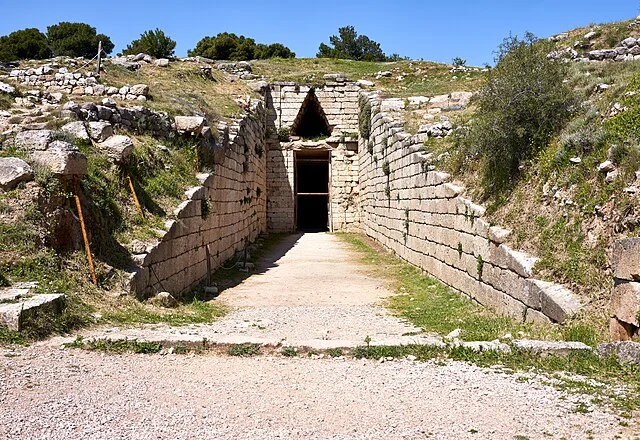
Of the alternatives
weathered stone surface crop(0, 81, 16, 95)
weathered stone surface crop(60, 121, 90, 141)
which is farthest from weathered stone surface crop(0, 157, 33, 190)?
weathered stone surface crop(0, 81, 16, 95)

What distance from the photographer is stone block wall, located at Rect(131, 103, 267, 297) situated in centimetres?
852

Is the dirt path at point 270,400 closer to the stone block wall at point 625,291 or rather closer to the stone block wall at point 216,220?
the stone block wall at point 625,291

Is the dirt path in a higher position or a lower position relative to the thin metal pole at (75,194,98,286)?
lower

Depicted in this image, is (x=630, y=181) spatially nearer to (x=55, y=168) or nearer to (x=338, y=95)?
(x=55, y=168)

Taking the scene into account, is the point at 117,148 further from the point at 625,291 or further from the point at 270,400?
the point at 625,291

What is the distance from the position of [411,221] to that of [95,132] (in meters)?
7.66

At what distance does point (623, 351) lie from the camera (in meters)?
4.84

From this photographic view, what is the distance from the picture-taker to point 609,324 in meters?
5.55

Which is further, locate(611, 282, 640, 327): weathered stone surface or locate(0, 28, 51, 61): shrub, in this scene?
locate(0, 28, 51, 61): shrub

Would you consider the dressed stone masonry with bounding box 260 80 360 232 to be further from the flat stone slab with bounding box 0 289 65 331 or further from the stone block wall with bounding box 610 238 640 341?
the stone block wall with bounding box 610 238 640 341

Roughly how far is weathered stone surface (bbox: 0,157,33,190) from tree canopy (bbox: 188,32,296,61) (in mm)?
32581

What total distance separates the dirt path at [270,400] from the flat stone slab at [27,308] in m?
0.37

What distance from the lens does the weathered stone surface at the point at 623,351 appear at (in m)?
4.74

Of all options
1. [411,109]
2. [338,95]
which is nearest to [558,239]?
[411,109]
